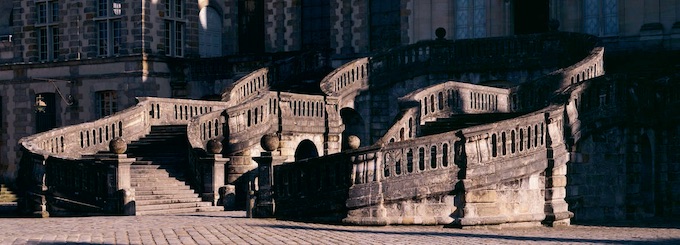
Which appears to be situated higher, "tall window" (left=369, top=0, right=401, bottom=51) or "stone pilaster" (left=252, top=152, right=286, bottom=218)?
"tall window" (left=369, top=0, right=401, bottom=51)

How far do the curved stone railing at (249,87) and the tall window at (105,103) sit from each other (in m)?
7.34

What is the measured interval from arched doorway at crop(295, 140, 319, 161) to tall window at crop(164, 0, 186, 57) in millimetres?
9969

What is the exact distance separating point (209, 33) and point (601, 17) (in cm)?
1391

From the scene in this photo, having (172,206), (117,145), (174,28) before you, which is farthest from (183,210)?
(174,28)

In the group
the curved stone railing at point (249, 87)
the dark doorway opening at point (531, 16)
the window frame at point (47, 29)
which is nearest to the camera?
the curved stone railing at point (249, 87)

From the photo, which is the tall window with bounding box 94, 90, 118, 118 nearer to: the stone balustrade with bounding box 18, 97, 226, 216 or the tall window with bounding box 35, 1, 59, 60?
the tall window with bounding box 35, 1, 59, 60

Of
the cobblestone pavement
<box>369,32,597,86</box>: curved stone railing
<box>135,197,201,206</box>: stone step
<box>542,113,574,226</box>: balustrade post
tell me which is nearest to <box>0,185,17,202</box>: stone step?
<box>135,197,201,206</box>: stone step

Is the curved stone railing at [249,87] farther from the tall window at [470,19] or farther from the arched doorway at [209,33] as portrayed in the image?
the arched doorway at [209,33]

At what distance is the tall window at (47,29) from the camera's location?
3850 centimetres

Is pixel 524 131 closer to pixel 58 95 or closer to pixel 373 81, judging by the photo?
pixel 373 81

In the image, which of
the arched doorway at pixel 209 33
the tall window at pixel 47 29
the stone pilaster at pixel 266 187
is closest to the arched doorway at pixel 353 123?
the stone pilaster at pixel 266 187

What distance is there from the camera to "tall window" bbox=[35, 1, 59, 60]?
38500mm

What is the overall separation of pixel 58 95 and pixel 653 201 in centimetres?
2180

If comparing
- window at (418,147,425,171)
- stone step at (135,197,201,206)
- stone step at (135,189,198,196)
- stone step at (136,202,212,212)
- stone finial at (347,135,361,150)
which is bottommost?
stone step at (136,202,212,212)
